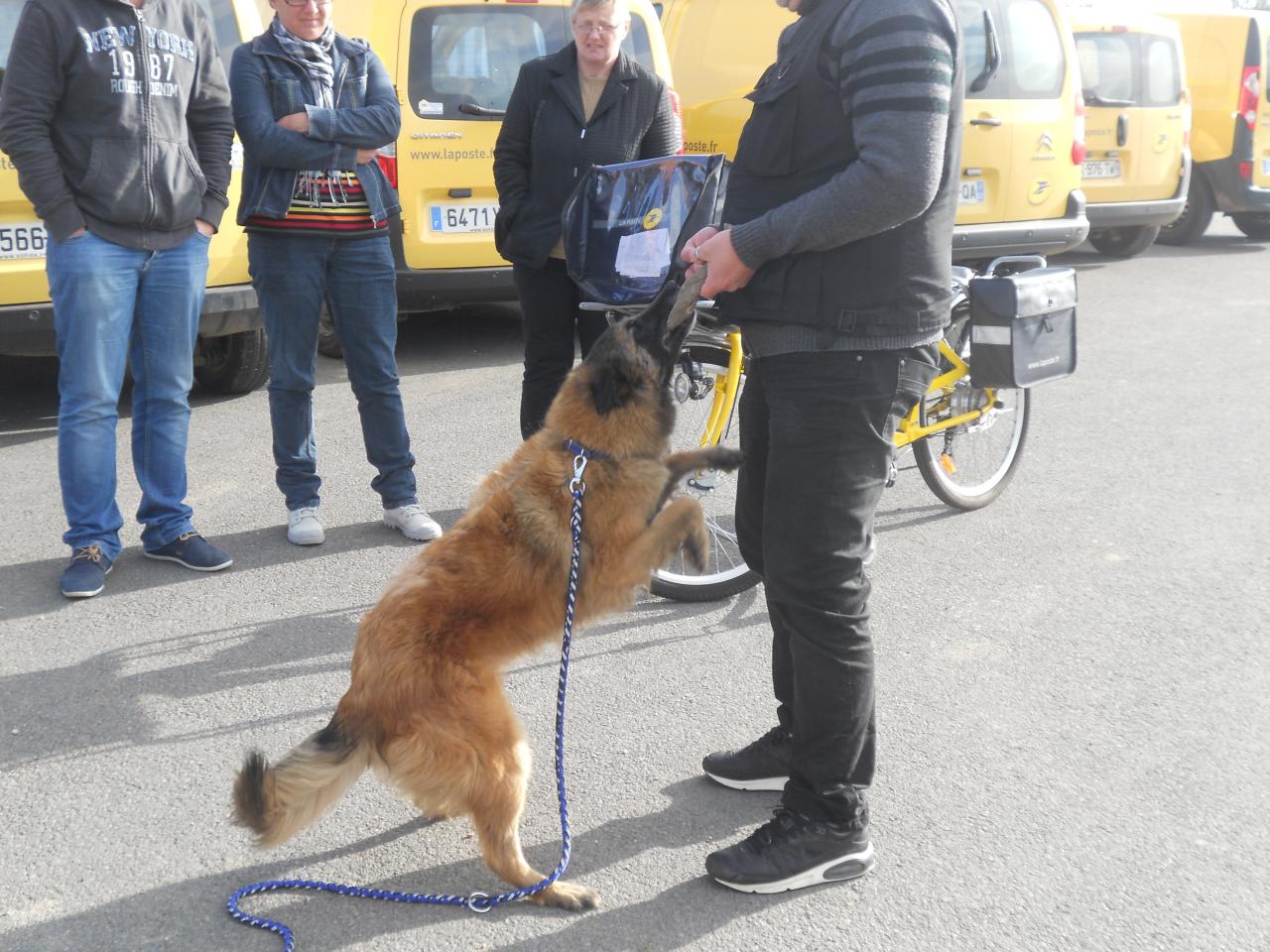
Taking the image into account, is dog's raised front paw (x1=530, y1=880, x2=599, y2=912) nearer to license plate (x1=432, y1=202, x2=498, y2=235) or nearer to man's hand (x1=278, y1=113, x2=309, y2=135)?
man's hand (x1=278, y1=113, x2=309, y2=135)

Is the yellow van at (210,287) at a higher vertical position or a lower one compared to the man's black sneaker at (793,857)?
higher

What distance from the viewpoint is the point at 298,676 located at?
373 cm

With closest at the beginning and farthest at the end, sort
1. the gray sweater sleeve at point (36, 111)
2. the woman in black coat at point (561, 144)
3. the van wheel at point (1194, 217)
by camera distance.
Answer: the gray sweater sleeve at point (36, 111) → the woman in black coat at point (561, 144) → the van wheel at point (1194, 217)

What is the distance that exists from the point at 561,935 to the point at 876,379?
142 centimetres

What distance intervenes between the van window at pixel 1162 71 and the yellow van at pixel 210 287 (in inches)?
333

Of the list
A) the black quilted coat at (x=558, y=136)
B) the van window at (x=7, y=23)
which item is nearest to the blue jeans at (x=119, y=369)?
the black quilted coat at (x=558, y=136)

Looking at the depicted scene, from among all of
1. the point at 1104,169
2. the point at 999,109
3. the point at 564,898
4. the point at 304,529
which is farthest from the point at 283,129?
the point at 1104,169

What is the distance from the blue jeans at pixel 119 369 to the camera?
427cm

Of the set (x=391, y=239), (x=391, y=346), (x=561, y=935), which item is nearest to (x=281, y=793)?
(x=561, y=935)

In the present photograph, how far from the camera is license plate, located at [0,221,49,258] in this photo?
5.54 meters

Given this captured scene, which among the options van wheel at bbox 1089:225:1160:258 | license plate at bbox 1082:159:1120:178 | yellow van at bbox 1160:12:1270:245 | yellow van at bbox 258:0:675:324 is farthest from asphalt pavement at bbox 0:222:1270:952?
yellow van at bbox 1160:12:1270:245

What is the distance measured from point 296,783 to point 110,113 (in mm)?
2846

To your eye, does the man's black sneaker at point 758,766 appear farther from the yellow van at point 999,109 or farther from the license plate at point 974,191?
the license plate at point 974,191

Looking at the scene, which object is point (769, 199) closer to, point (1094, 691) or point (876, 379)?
point (876, 379)
